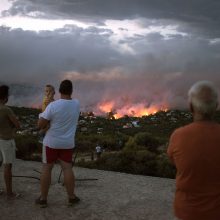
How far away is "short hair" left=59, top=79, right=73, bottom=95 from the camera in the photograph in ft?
23.0

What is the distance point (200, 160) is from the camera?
3.70 meters

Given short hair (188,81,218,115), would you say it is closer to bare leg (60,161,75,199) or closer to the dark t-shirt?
bare leg (60,161,75,199)

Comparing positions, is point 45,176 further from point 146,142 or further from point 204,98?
point 146,142

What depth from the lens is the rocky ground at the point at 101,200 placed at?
7281mm

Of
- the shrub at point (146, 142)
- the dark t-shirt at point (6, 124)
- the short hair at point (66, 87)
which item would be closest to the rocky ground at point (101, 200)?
the dark t-shirt at point (6, 124)

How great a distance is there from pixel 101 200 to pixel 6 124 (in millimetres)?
2013

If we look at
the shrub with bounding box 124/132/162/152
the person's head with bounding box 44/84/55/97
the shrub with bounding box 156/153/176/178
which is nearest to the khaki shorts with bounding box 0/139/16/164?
the person's head with bounding box 44/84/55/97

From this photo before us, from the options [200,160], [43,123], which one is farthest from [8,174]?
[200,160]

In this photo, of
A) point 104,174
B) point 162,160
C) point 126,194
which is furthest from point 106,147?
point 126,194

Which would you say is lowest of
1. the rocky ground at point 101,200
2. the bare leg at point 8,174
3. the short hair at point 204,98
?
the rocky ground at point 101,200

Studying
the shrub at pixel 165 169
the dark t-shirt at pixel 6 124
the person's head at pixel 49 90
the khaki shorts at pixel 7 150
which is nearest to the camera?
the dark t-shirt at pixel 6 124

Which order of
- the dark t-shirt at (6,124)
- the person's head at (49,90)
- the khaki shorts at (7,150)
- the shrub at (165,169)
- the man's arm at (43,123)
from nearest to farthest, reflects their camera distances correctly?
the man's arm at (43,123) < the dark t-shirt at (6,124) < the khaki shorts at (7,150) < the person's head at (49,90) < the shrub at (165,169)

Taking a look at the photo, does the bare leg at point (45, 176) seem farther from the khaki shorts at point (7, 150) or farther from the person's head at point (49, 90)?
the person's head at point (49, 90)

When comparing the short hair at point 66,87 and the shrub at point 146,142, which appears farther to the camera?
the shrub at point 146,142
